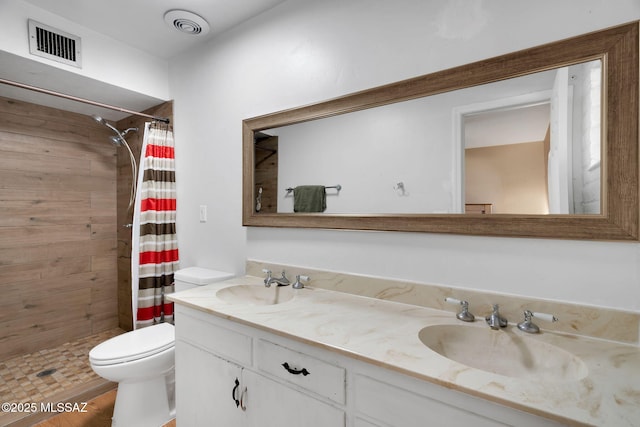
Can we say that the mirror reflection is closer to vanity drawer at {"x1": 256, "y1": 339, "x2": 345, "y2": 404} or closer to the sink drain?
vanity drawer at {"x1": 256, "y1": 339, "x2": 345, "y2": 404}

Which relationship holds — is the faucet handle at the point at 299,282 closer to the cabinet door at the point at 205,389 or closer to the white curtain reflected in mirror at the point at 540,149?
the cabinet door at the point at 205,389

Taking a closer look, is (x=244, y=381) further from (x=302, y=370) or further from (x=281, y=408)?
(x=302, y=370)

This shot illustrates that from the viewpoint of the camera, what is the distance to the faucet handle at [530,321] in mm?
1021

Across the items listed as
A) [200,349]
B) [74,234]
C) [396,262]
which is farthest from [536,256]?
[74,234]

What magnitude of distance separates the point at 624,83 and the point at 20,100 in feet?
12.1

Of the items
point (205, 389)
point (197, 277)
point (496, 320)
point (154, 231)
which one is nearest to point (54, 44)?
point (154, 231)

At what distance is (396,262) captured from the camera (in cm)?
140

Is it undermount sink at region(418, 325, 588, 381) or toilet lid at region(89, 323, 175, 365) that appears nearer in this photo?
undermount sink at region(418, 325, 588, 381)

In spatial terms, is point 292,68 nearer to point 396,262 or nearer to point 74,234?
point 396,262

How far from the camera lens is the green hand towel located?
1630mm

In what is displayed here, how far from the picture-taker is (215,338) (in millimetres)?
1331

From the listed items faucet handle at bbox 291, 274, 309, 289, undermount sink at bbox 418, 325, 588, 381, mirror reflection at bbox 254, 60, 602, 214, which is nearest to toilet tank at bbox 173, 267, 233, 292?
faucet handle at bbox 291, 274, 309, 289

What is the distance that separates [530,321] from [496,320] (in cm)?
11

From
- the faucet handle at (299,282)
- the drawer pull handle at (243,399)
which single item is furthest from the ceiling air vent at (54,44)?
the drawer pull handle at (243,399)
